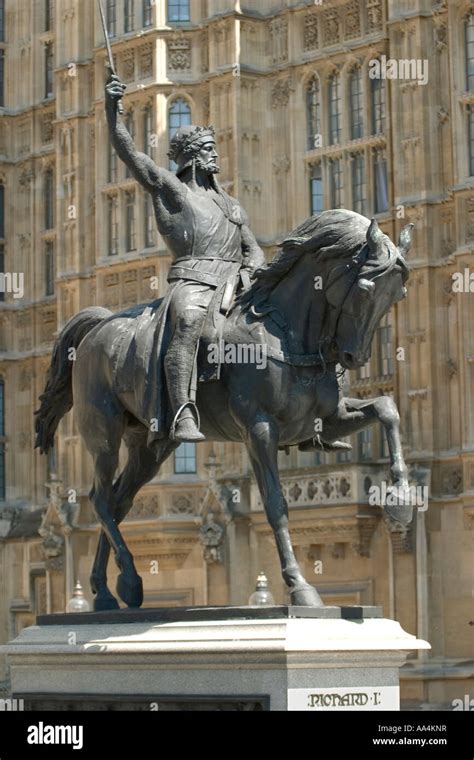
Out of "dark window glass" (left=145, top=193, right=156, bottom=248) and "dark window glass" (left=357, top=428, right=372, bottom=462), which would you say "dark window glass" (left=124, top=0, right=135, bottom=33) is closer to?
"dark window glass" (left=145, top=193, right=156, bottom=248)

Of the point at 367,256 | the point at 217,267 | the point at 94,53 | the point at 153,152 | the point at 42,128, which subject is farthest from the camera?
the point at 42,128

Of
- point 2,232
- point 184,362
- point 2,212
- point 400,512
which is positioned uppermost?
point 2,212

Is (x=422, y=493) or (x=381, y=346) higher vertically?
(x=381, y=346)

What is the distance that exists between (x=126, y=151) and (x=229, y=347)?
1.60 meters

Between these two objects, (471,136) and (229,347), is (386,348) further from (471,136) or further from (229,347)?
(229,347)

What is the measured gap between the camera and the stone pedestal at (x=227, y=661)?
420 inches

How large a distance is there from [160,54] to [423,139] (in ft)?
20.9

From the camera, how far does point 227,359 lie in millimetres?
11703

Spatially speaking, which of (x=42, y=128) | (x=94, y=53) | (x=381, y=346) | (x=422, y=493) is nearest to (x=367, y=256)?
(x=422, y=493)

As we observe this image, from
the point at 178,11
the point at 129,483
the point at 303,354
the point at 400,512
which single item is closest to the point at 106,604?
the point at 129,483

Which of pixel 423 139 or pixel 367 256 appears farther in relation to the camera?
pixel 423 139

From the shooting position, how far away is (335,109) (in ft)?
102

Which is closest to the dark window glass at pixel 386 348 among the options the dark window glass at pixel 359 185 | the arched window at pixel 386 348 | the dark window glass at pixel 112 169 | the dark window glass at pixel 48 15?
the arched window at pixel 386 348
